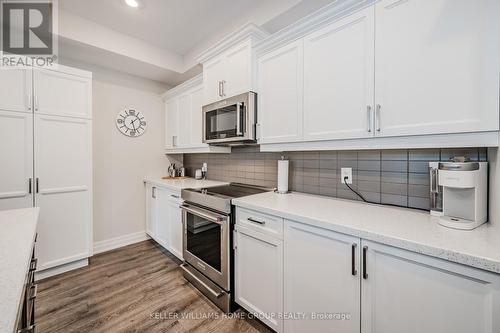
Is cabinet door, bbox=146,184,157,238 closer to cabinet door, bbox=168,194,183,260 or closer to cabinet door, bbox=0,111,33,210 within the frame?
cabinet door, bbox=168,194,183,260

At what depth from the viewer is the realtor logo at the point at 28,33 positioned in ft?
6.32

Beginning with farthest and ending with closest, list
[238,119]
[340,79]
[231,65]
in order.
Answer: [231,65] → [238,119] → [340,79]

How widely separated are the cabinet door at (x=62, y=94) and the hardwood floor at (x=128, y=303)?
1.73m

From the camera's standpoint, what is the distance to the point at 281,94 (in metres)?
1.75

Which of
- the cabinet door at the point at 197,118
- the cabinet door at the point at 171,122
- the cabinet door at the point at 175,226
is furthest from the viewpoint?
the cabinet door at the point at 171,122

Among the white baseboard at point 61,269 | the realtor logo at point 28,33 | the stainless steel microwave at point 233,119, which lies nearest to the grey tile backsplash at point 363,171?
the stainless steel microwave at point 233,119

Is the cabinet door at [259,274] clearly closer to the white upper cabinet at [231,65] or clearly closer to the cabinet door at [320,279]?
the cabinet door at [320,279]

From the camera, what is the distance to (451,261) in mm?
A: 807

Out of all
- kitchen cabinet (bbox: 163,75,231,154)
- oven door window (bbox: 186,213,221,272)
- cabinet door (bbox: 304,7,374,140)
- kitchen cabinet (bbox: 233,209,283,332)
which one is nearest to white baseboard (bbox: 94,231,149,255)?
kitchen cabinet (bbox: 163,75,231,154)

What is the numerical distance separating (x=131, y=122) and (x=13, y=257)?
2624 millimetres

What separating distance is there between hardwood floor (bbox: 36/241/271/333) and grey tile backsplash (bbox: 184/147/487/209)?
122 centimetres

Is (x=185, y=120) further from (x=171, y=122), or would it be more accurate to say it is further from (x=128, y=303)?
(x=128, y=303)

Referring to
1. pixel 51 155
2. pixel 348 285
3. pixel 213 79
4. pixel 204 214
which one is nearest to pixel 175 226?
pixel 204 214

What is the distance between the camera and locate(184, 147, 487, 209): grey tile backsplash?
53.1 inches
